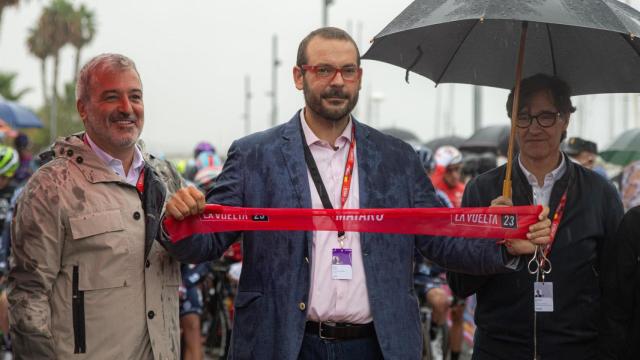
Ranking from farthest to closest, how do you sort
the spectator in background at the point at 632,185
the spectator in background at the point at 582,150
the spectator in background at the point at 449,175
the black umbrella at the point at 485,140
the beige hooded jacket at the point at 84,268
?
the black umbrella at the point at 485,140 → the spectator in background at the point at 449,175 → the spectator in background at the point at 582,150 → the spectator in background at the point at 632,185 → the beige hooded jacket at the point at 84,268

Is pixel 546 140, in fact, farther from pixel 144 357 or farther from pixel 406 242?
pixel 144 357

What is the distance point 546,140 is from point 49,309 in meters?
2.69

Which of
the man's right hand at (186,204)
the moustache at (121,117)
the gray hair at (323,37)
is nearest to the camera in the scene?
the man's right hand at (186,204)

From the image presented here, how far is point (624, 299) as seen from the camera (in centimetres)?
402

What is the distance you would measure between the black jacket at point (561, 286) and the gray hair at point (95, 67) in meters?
2.07

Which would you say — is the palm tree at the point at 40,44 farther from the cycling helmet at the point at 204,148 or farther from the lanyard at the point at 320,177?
the lanyard at the point at 320,177

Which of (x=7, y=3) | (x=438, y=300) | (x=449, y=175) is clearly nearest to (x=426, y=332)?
(x=438, y=300)

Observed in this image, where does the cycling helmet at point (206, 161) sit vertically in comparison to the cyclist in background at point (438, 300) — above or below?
above

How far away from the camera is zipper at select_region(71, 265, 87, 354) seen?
153 inches

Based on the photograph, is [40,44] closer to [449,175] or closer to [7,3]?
[7,3]

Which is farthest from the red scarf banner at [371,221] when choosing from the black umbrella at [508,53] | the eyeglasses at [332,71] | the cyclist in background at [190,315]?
the cyclist in background at [190,315]

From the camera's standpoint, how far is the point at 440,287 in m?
9.38

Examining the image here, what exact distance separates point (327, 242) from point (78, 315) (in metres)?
1.19

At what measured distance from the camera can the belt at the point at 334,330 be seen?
4039 millimetres
